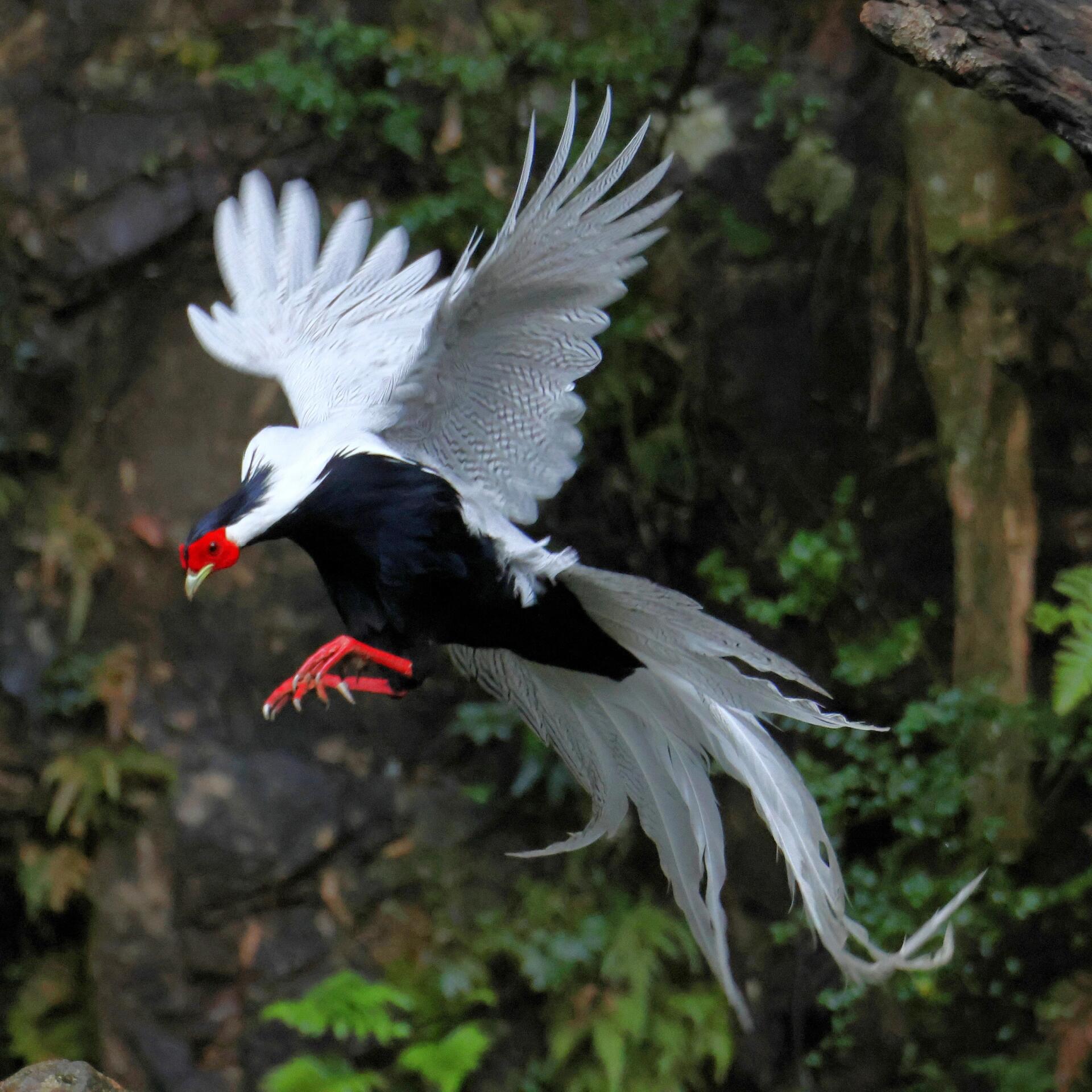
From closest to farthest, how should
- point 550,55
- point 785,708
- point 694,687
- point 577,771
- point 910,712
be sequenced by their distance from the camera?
point 785,708, point 694,687, point 577,771, point 910,712, point 550,55

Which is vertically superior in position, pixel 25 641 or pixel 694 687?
pixel 694 687

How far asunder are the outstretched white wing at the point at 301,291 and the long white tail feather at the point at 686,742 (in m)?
0.62

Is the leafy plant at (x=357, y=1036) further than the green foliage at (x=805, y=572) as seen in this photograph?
No

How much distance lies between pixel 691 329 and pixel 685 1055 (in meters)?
1.85

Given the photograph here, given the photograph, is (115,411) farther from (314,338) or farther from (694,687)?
(694,687)

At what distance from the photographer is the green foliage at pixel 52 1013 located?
347 centimetres

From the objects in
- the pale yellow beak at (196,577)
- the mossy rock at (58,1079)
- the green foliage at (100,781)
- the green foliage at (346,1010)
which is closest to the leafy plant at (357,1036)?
the green foliage at (346,1010)

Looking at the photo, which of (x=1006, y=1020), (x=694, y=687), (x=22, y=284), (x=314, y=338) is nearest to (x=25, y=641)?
(x=22, y=284)

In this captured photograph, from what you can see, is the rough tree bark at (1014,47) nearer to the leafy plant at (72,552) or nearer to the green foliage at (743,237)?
the green foliage at (743,237)

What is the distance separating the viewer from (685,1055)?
322 centimetres

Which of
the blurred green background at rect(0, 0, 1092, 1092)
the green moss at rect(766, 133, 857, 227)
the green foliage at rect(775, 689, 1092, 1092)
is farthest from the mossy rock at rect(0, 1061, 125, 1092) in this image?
the green moss at rect(766, 133, 857, 227)

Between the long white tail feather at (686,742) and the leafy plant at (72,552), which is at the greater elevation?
the long white tail feather at (686,742)

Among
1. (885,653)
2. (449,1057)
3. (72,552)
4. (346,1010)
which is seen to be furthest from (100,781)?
(885,653)

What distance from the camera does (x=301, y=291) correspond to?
2473mm
